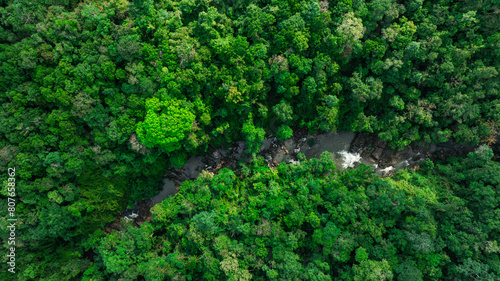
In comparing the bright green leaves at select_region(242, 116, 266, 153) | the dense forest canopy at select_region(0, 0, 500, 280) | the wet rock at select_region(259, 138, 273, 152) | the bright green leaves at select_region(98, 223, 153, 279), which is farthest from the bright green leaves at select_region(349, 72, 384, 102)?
the bright green leaves at select_region(98, 223, 153, 279)

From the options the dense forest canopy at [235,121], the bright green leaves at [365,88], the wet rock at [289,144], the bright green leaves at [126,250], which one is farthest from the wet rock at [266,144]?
the bright green leaves at [126,250]

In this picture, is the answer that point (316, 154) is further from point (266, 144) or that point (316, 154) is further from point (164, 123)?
point (164, 123)

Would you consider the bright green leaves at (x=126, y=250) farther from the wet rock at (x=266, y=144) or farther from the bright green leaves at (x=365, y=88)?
the bright green leaves at (x=365, y=88)

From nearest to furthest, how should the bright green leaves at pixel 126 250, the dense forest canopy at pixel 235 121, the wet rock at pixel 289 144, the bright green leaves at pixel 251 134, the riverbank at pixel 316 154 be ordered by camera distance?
the dense forest canopy at pixel 235 121, the bright green leaves at pixel 126 250, the bright green leaves at pixel 251 134, the riverbank at pixel 316 154, the wet rock at pixel 289 144

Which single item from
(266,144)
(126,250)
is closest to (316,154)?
(266,144)

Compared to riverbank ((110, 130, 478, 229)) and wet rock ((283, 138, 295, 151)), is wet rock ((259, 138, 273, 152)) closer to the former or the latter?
riverbank ((110, 130, 478, 229))

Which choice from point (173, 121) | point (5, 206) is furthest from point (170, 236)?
point (5, 206)

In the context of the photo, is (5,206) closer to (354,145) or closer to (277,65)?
(277,65)
